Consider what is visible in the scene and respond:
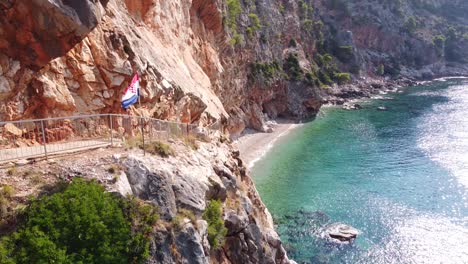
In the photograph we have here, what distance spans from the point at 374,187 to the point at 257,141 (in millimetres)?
21630

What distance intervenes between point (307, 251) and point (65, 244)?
22212 mm

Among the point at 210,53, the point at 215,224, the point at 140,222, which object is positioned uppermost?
the point at 210,53

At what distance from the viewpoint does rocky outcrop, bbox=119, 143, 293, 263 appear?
43.4 feet

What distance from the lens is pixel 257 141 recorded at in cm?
5919

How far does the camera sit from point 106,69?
65.7 feet

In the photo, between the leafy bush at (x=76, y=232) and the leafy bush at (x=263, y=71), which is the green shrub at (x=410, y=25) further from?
the leafy bush at (x=76, y=232)

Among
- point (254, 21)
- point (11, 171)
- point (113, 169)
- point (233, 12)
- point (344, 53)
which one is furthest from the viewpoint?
point (344, 53)

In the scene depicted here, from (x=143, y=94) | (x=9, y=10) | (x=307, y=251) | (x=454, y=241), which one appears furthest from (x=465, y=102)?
(x=9, y=10)

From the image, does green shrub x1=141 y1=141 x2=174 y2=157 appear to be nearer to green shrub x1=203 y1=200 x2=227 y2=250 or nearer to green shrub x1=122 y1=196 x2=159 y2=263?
green shrub x1=203 y1=200 x2=227 y2=250

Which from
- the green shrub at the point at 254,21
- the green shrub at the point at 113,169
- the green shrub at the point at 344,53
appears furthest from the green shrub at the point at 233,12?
the green shrub at the point at 113,169

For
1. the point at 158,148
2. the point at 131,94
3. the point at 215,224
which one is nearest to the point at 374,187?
the point at 215,224

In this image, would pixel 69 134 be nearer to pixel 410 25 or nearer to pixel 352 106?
pixel 352 106

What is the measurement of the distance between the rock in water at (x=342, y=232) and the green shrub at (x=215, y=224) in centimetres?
1803

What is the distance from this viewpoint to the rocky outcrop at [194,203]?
13234 mm
